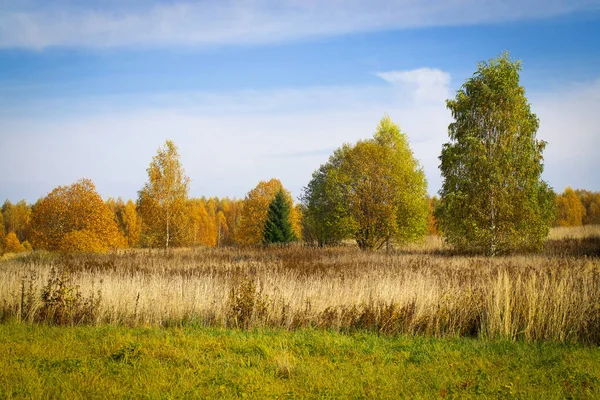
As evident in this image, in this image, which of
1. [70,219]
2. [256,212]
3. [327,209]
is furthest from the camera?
[256,212]

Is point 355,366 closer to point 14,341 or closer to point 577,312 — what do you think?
point 577,312

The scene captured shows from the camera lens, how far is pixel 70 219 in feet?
91.0

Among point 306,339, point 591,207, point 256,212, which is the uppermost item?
point 591,207

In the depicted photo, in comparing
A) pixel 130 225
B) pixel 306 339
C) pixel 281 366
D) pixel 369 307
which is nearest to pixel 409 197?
pixel 369 307

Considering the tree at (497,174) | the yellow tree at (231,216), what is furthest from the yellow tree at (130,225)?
the tree at (497,174)

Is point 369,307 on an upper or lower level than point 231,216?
lower

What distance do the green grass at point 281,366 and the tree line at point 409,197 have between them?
15.3m

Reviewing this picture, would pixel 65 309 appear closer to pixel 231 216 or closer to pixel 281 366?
pixel 281 366

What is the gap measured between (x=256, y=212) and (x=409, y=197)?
20762 mm

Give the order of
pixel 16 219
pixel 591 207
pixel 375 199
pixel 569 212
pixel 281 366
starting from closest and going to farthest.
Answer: pixel 281 366 → pixel 375 199 → pixel 569 212 → pixel 591 207 → pixel 16 219

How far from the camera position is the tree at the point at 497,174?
2188 centimetres

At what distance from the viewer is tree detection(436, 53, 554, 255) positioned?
71.8 ft

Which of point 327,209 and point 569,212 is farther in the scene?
point 569,212

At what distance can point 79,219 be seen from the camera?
91.2 ft
